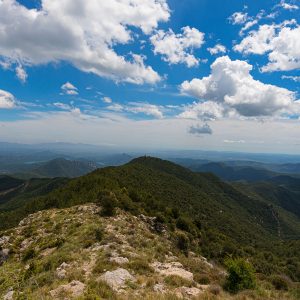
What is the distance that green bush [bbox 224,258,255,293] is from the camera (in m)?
17.7

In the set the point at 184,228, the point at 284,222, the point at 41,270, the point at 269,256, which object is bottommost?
the point at 284,222

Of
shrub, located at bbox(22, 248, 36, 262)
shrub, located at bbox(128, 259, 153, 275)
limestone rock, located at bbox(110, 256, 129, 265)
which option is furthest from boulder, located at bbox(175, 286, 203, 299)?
shrub, located at bbox(22, 248, 36, 262)

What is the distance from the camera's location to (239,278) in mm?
18000

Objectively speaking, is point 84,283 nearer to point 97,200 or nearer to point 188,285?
point 188,285

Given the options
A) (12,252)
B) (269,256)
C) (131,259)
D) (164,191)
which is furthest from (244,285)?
(164,191)

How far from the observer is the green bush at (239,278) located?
57.9 ft

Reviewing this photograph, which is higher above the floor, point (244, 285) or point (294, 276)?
point (244, 285)

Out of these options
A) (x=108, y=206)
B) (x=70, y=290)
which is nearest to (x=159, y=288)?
(x=70, y=290)

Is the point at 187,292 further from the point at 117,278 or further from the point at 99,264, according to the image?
the point at 99,264

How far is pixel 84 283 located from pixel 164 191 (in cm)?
8381

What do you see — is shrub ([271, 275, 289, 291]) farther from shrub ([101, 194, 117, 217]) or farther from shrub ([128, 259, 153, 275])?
shrub ([101, 194, 117, 217])

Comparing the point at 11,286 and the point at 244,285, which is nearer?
the point at 11,286

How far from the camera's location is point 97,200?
44.3 meters

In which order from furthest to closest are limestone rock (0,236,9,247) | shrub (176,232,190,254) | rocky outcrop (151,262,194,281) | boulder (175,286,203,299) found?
shrub (176,232,190,254)
limestone rock (0,236,9,247)
rocky outcrop (151,262,194,281)
boulder (175,286,203,299)
